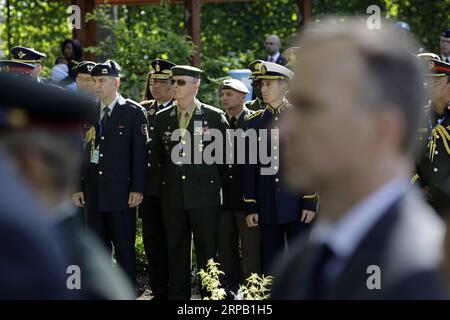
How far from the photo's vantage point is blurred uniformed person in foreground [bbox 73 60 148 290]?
7.78 m

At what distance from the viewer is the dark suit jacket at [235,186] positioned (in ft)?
26.4

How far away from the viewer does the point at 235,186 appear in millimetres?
8109

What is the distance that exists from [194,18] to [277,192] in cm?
685

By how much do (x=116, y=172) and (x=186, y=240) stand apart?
2.50ft

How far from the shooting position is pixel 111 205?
778 centimetres

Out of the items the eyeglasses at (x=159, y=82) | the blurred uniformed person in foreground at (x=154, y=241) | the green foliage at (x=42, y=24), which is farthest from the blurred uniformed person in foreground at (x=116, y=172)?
the green foliage at (x=42, y=24)

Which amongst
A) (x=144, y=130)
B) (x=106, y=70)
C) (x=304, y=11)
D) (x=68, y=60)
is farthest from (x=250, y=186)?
(x=304, y=11)

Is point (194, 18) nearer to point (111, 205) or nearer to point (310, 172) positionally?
point (111, 205)

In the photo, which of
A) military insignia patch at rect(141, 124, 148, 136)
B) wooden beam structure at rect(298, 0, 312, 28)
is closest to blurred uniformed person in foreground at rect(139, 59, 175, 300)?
military insignia patch at rect(141, 124, 148, 136)

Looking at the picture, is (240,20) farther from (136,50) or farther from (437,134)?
(437,134)

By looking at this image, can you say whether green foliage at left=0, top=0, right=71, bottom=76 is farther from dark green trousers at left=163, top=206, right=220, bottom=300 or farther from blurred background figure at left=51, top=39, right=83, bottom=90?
dark green trousers at left=163, top=206, right=220, bottom=300

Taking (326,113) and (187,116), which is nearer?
(326,113)

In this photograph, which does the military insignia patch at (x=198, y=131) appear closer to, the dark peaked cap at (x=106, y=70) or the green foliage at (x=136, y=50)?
the dark peaked cap at (x=106, y=70)

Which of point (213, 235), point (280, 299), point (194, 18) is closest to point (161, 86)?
point (213, 235)
